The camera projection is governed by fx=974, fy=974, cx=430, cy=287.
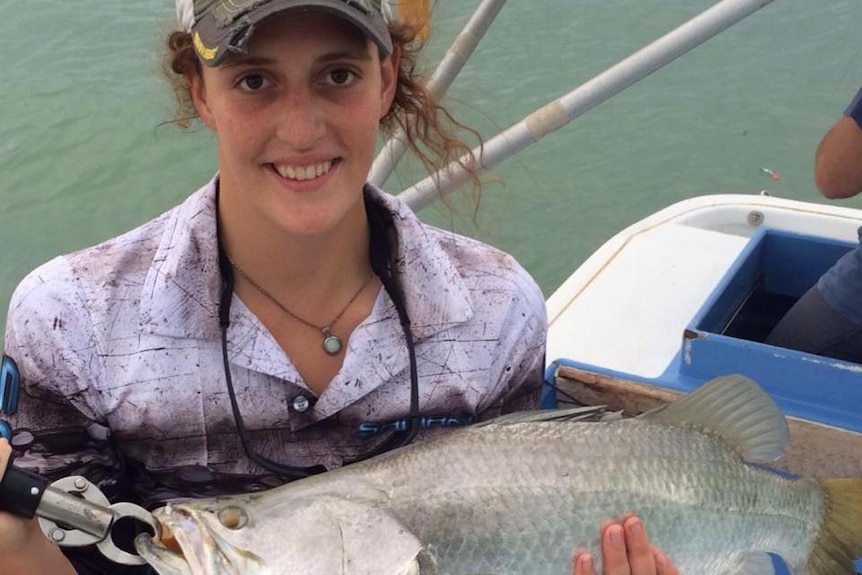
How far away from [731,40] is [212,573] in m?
9.46

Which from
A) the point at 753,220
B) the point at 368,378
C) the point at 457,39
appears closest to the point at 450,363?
the point at 368,378

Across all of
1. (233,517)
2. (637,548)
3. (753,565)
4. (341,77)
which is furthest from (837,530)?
(341,77)

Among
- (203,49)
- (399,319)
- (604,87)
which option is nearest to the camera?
(203,49)

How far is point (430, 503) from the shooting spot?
1.73 meters

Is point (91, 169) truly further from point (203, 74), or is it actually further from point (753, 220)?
point (203, 74)

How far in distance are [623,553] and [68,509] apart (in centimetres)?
92

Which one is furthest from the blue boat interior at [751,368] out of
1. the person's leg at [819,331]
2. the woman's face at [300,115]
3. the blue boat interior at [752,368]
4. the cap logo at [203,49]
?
the cap logo at [203,49]

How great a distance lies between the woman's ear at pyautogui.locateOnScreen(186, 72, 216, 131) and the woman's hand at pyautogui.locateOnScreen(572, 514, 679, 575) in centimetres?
106

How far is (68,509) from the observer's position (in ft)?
4.99

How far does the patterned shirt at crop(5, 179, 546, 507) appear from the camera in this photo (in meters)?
1.89

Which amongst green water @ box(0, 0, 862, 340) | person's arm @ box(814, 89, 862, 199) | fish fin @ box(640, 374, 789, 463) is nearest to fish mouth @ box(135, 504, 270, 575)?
fish fin @ box(640, 374, 789, 463)

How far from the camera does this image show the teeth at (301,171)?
5.92ft

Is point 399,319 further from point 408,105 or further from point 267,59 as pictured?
point 267,59

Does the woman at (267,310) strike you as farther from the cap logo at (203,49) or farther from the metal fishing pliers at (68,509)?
the metal fishing pliers at (68,509)
